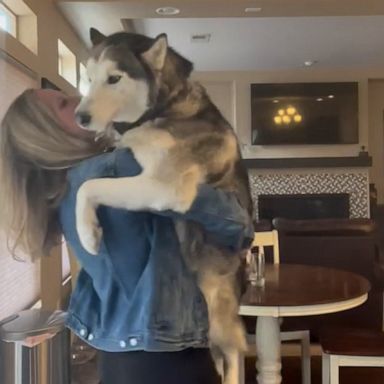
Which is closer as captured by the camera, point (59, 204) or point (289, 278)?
point (59, 204)

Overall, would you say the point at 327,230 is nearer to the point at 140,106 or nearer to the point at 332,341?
the point at 332,341

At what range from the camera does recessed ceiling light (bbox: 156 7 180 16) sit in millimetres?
4312

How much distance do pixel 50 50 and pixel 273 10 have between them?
166cm

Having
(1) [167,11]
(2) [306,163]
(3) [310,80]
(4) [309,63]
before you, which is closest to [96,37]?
(1) [167,11]

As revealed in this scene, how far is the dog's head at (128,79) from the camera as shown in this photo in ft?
3.29

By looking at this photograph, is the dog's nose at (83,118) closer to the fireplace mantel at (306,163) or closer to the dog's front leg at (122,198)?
the dog's front leg at (122,198)

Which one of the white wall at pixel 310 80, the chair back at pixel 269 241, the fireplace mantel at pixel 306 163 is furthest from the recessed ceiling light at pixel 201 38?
the chair back at pixel 269 241

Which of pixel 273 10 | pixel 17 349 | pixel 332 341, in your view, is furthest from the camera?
pixel 273 10

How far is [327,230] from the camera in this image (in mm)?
3840

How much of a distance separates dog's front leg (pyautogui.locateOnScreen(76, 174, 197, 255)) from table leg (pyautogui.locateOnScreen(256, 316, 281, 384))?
191 cm

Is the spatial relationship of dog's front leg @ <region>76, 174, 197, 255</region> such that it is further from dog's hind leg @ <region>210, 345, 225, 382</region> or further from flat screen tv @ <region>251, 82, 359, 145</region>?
flat screen tv @ <region>251, 82, 359, 145</region>

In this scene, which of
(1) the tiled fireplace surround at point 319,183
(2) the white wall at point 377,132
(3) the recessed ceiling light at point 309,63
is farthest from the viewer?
(2) the white wall at point 377,132

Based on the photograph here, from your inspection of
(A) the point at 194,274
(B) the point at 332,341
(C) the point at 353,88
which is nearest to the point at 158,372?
(A) the point at 194,274

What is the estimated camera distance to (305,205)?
8.56m
